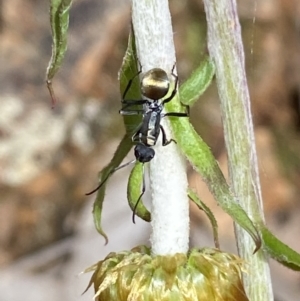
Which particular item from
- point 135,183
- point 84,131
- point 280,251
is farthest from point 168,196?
point 84,131

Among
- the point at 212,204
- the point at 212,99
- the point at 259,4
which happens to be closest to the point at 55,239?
the point at 212,204

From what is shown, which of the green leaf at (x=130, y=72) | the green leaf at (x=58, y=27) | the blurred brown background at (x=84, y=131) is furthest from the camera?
the blurred brown background at (x=84, y=131)

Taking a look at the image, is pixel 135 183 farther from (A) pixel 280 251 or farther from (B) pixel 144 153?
(A) pixel 280 251

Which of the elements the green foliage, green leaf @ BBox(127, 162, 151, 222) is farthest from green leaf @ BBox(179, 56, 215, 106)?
green leaf @ BBox(127, 162, 151, 222)

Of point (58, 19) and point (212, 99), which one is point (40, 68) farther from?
point (58, 19)

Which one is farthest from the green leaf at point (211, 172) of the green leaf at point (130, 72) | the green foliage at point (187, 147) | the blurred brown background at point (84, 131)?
the blurred brown background at point (84, 131)

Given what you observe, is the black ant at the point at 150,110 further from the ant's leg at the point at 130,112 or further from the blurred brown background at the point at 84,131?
the blurred brown background at the point at 84,131

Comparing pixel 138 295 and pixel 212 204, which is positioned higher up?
pixel 138 295
